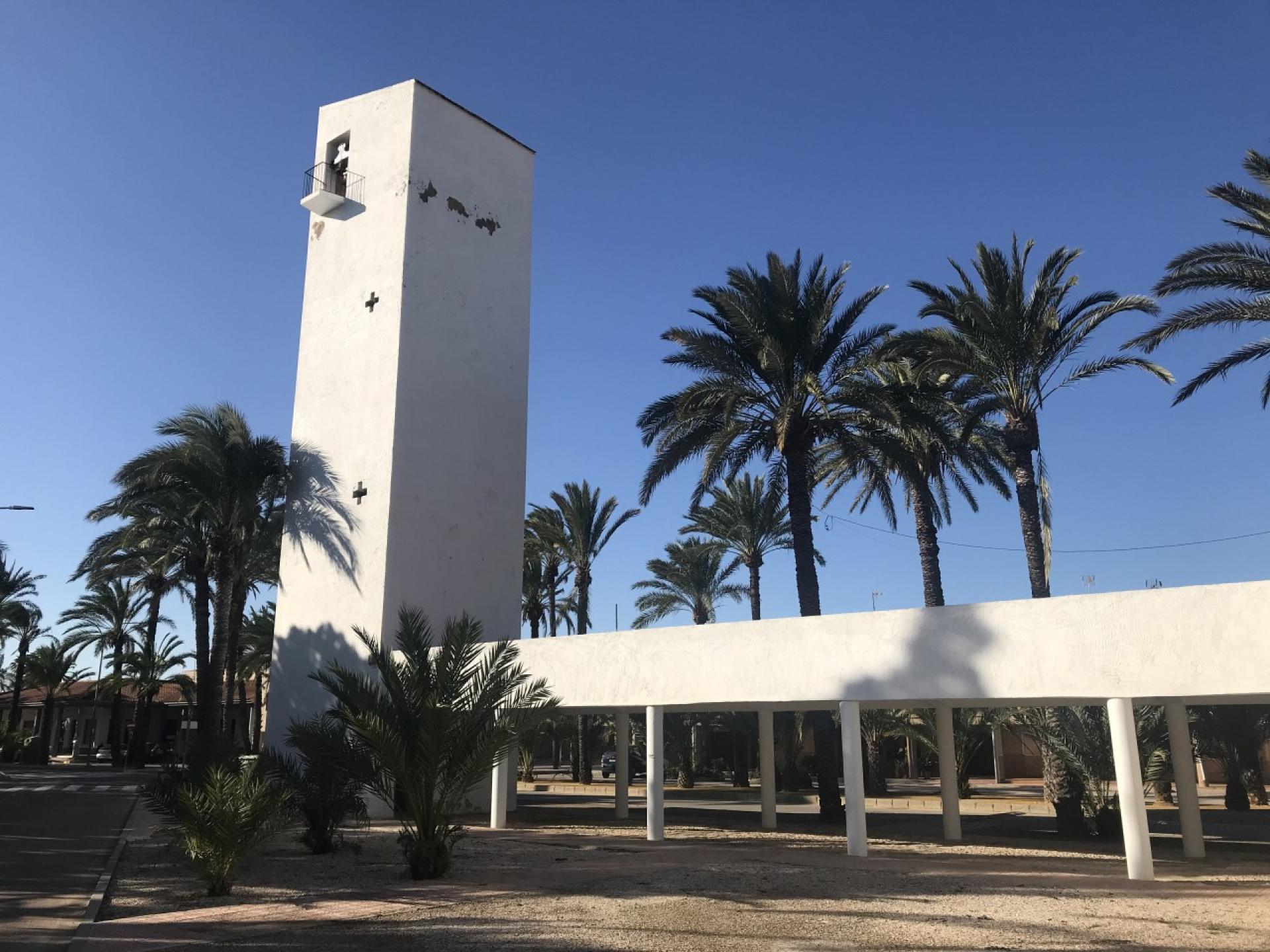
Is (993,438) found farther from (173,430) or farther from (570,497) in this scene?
(173,430)

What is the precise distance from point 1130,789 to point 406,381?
2092cm

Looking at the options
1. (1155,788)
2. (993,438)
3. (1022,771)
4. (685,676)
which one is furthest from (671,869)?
(1022,771)

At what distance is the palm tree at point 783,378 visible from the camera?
22.9 meters

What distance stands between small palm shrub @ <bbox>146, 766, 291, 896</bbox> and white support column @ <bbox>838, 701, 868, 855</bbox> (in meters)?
8.70

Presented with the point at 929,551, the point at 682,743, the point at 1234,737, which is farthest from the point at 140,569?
the point at 1234,737

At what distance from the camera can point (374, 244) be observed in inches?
1164

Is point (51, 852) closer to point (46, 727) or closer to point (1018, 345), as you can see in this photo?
point (1018, 345)

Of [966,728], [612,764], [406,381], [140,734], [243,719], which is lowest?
[612,764]

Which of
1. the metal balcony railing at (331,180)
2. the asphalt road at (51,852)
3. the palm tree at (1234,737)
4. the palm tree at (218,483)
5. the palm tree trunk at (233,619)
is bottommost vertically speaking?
the asphalt road at (51,852)

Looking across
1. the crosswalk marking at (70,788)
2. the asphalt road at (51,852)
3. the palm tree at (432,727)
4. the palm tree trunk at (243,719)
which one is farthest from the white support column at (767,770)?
the palm tree trunk at (243,719)

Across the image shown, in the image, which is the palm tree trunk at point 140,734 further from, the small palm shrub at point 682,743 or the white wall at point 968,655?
the white wall at point 968,655

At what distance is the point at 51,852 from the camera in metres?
16.7

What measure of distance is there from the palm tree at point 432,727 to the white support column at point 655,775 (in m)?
4.38

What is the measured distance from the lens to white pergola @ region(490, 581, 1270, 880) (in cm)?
1280
